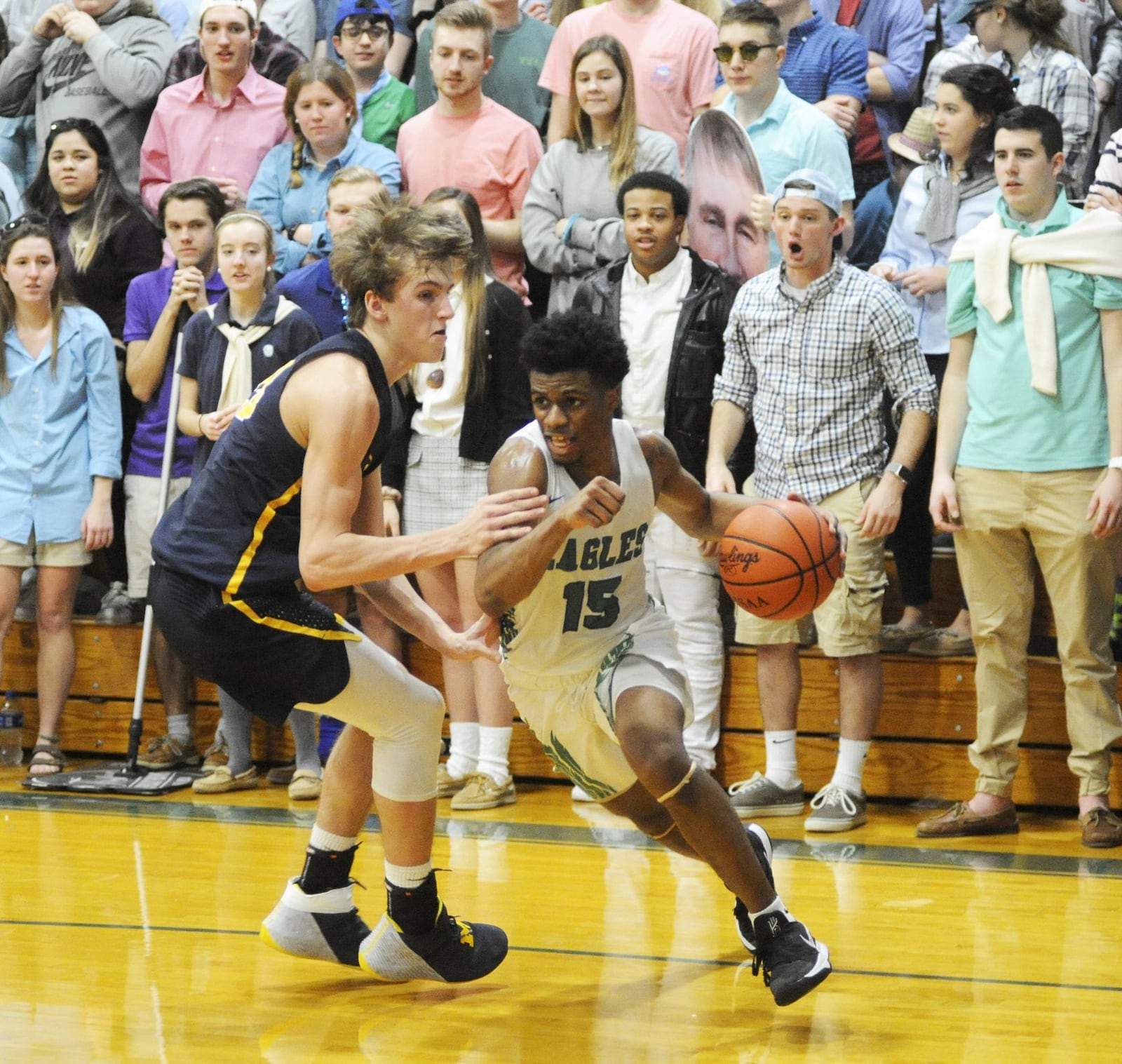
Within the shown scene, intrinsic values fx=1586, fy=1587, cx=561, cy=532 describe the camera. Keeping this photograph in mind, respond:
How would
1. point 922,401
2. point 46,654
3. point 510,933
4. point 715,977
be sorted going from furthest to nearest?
point 46,654 < point 922,401 < point 510,933 < point 715,977

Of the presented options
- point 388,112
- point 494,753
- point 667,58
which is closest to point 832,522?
point 494,753

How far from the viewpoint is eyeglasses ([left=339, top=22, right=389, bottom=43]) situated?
6.90m

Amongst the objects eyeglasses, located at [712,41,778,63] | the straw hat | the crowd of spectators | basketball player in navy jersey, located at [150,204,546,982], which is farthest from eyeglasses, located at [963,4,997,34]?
basketball player in navy jersey, located at [150,204,546,982]

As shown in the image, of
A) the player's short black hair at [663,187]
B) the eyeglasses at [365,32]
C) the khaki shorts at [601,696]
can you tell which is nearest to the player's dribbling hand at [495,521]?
the khaki shorts at [601,696]

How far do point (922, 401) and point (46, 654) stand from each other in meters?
3.49

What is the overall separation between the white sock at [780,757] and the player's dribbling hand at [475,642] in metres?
2.00

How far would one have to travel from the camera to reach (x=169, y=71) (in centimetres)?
722

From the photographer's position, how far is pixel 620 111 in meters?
6.11

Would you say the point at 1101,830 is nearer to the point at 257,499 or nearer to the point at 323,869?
the point at 323,869

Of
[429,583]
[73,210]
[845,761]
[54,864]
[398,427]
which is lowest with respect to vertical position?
[54,864]

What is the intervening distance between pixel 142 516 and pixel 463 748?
5.28ft

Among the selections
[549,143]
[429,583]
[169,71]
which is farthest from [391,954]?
[169,71]

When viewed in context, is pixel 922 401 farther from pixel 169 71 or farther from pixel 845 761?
pixel 169 71

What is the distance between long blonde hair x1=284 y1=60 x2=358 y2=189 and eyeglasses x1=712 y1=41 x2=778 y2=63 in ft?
Answer: 5.04
